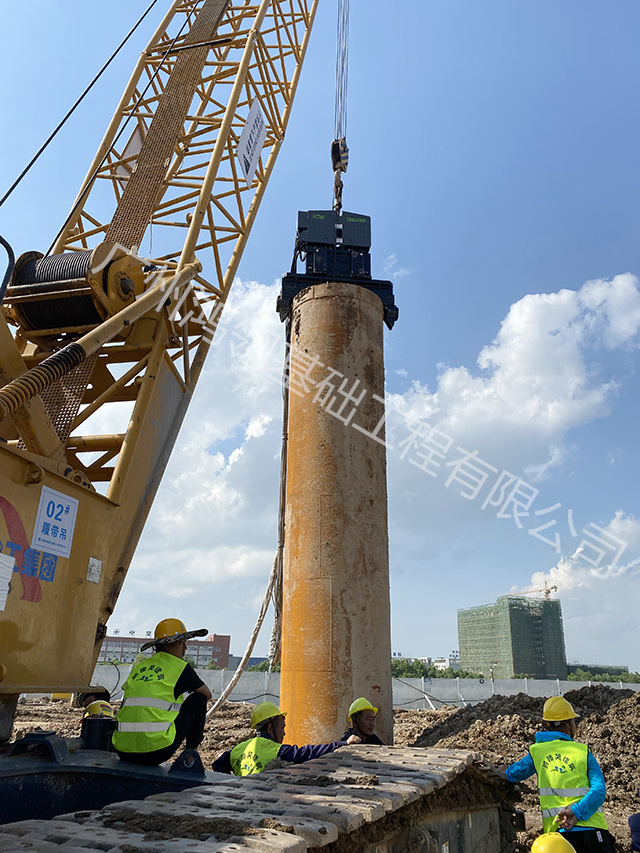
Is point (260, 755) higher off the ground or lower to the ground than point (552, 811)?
higher

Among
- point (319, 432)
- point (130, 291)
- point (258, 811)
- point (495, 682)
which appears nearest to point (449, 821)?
point (258, 811)

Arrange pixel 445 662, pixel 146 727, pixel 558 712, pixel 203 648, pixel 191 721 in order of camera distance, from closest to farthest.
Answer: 1. pixel 146 727
2. pixel 191 721
3. pixel 558 712
4. pixel 203 648
5. pixel 445 662

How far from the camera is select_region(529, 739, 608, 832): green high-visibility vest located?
4215mm

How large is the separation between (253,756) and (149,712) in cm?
123

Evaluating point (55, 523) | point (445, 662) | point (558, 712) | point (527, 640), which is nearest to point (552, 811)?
point (558, 712)

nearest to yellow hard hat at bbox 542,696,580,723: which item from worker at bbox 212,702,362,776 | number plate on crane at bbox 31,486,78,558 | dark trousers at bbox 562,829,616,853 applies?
dark trousers at bbox 562,829,616,853

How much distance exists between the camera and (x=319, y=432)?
8.02 m

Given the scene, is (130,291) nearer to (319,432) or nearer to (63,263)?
(63,263)

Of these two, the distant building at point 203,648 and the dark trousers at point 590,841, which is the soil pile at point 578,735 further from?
the distant building at point 203,648

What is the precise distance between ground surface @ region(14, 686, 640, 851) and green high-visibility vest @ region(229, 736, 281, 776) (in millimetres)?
2429

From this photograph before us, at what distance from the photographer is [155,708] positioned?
4055 millimetres

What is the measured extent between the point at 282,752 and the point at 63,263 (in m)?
4.50

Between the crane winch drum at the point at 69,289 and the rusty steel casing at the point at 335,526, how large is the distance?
9.60ft

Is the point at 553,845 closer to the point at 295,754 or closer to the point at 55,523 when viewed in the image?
the point at 295,754
